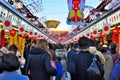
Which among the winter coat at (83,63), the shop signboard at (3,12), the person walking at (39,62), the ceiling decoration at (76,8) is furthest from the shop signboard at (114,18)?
the winter coat at (83,63)

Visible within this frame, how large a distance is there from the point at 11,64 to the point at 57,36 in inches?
4232

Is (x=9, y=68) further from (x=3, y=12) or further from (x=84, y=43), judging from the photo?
(x=3, y=12)

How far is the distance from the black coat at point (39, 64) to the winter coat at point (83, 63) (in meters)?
0.76

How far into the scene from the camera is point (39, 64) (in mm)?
7156

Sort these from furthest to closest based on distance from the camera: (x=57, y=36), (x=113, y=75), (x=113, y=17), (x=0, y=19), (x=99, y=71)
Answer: (x=57, y=36), (x=113, y=17), (x=0, y=19), (x=99, y=71), (x=113, y=75)

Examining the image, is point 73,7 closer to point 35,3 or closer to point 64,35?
point 35,3

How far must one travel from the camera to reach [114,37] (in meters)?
21.7

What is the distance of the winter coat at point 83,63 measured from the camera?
6559 mm

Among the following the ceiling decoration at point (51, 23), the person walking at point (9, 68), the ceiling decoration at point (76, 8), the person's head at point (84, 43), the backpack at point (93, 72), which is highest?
the ceiling decoration at point (51, 23)

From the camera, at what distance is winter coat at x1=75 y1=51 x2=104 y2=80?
6.56m

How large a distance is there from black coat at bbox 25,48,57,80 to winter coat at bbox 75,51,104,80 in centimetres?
76

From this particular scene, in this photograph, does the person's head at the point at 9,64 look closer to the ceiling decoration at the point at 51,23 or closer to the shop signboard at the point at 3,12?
the shop signboard at the point at 3,12

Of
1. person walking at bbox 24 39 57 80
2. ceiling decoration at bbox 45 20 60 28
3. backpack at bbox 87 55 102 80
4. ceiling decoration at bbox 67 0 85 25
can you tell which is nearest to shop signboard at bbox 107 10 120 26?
ceiling decoration at bbox 67 0 85 25

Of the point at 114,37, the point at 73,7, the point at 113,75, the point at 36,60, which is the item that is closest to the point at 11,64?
the point at 113,75
